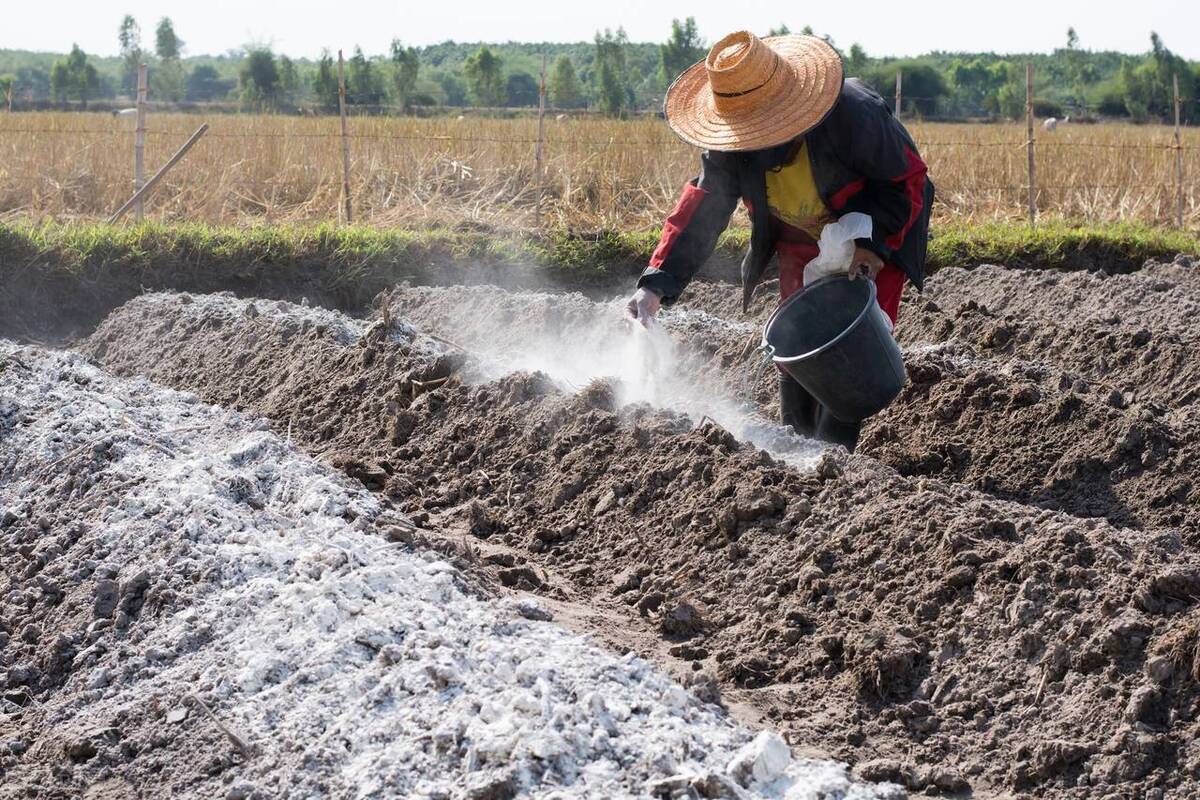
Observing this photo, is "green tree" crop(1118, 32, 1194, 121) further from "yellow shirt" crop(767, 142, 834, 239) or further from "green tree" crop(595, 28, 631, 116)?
"yellow shirt" crop(767, 142, 834, 239)

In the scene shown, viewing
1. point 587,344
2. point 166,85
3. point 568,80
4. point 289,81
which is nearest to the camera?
point 587,344

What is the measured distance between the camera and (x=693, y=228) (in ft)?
16.2

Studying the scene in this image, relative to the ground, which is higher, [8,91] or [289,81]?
[289,81]

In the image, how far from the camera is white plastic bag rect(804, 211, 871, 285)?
471cm

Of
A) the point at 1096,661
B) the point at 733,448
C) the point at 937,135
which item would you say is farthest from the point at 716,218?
the point at 937,135

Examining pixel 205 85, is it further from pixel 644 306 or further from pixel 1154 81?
pixel 644 306

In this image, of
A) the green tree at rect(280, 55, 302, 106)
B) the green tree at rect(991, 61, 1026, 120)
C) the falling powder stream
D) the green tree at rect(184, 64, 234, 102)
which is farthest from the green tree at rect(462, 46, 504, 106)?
the falling powder stream

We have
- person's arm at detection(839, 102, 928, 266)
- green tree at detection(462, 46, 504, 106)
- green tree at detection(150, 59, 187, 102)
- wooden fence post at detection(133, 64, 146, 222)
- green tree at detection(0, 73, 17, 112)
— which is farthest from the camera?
green tree at detection(150, 59, 187, 102)

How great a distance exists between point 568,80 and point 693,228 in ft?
95.9

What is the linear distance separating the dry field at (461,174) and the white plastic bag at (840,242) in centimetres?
842

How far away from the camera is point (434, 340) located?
682cm

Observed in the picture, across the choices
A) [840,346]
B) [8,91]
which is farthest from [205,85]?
[840,346]

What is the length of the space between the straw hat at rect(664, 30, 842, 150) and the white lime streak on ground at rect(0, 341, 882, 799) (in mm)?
1709

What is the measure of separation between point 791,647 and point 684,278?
164 centimetres
